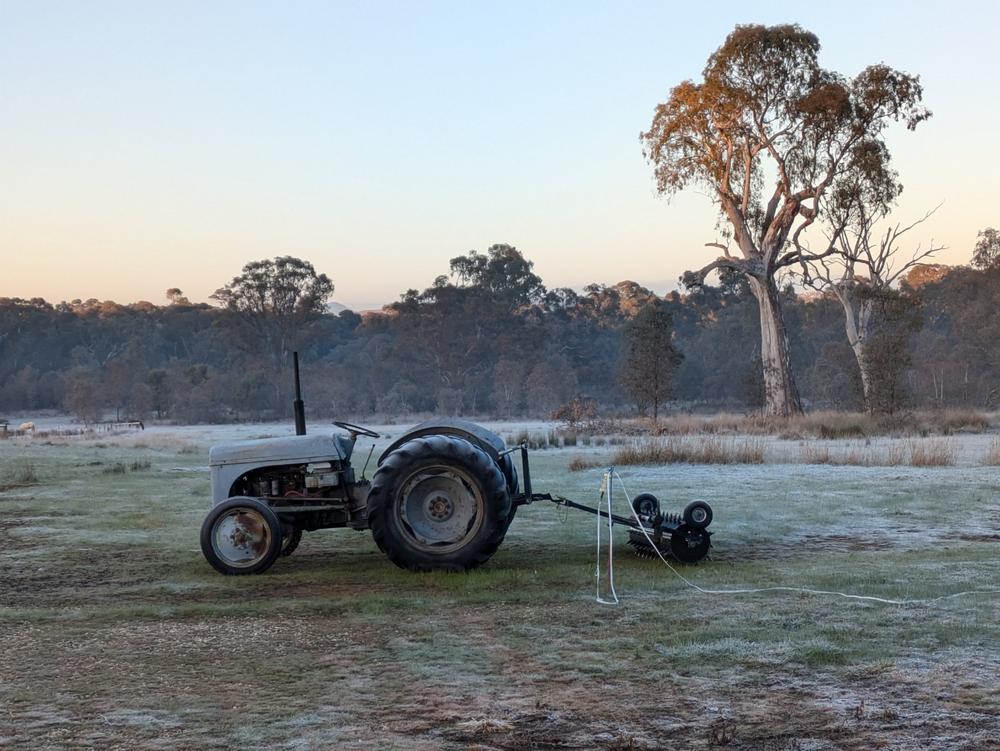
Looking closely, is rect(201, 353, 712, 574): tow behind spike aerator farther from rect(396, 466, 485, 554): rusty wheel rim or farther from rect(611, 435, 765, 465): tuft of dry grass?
rect(611, 435, 765, 465): tuft of dry grass

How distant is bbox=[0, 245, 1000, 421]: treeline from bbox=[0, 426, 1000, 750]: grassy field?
172 ft

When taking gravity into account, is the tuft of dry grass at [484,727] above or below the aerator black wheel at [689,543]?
below

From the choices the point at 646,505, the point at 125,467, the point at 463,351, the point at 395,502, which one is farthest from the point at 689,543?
the point at 463,351

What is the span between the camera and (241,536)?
32.3 feet

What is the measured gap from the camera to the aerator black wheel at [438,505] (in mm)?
9484

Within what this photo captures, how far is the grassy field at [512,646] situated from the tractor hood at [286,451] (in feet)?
3.45

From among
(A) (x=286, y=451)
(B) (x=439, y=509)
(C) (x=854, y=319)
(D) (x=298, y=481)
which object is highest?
(C) (x=854, y=319)

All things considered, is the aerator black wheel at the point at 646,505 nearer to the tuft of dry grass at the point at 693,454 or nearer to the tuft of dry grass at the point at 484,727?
the tuft of dry grass at the point at 484,727

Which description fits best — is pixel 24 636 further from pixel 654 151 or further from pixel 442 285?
pixel 442 285

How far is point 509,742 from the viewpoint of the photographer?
509 cm

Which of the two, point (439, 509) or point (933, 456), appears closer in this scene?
point (439, 509)

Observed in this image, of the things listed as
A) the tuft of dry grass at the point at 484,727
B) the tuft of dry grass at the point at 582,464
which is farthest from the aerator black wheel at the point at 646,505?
the tuft of dry grass at the point at 582,464

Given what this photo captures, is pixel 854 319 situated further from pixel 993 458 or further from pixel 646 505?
pixel 646 505

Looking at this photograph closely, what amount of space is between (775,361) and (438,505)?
36.6m
